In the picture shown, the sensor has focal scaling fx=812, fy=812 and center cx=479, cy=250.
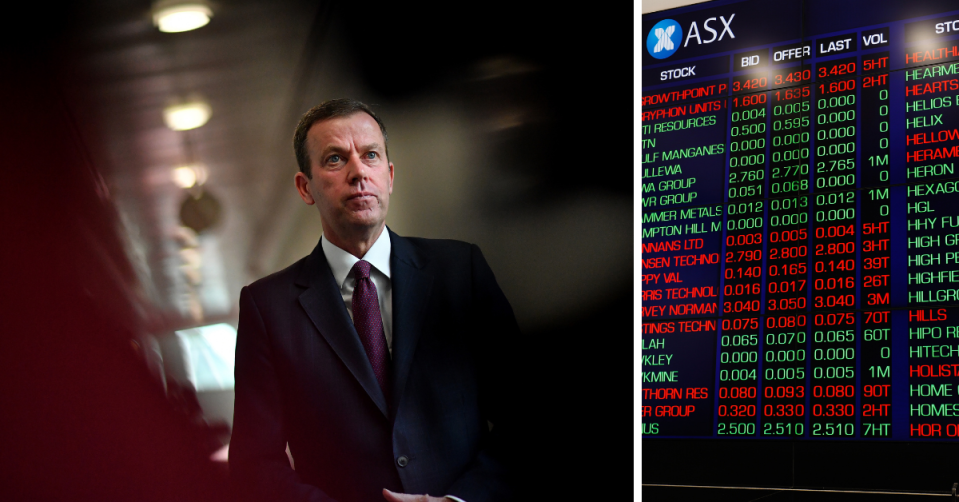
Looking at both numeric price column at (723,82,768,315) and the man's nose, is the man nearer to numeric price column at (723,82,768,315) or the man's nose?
the man's nose

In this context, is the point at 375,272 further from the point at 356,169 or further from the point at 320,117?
the point at 320,117

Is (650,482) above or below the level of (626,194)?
below

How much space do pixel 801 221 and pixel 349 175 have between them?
2.43 meters

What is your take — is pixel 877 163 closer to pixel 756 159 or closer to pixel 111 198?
pixel 756 159

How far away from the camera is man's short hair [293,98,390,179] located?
1273mm

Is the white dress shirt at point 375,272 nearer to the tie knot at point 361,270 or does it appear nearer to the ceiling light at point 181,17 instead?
the tie knot at point 361,270

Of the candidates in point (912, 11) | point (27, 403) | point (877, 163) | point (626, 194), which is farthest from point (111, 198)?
point (912, 11)

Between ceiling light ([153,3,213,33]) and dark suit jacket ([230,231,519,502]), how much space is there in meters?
0.52

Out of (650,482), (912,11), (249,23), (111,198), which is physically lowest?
(650,482)

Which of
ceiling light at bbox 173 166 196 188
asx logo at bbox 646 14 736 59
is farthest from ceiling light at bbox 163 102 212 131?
asx logo at bbox 646 14 736 59

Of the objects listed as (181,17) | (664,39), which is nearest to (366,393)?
(181,17)

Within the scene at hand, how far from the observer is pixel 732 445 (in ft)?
10.3

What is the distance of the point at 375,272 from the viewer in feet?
3.99

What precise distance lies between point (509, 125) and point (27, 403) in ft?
3.11
